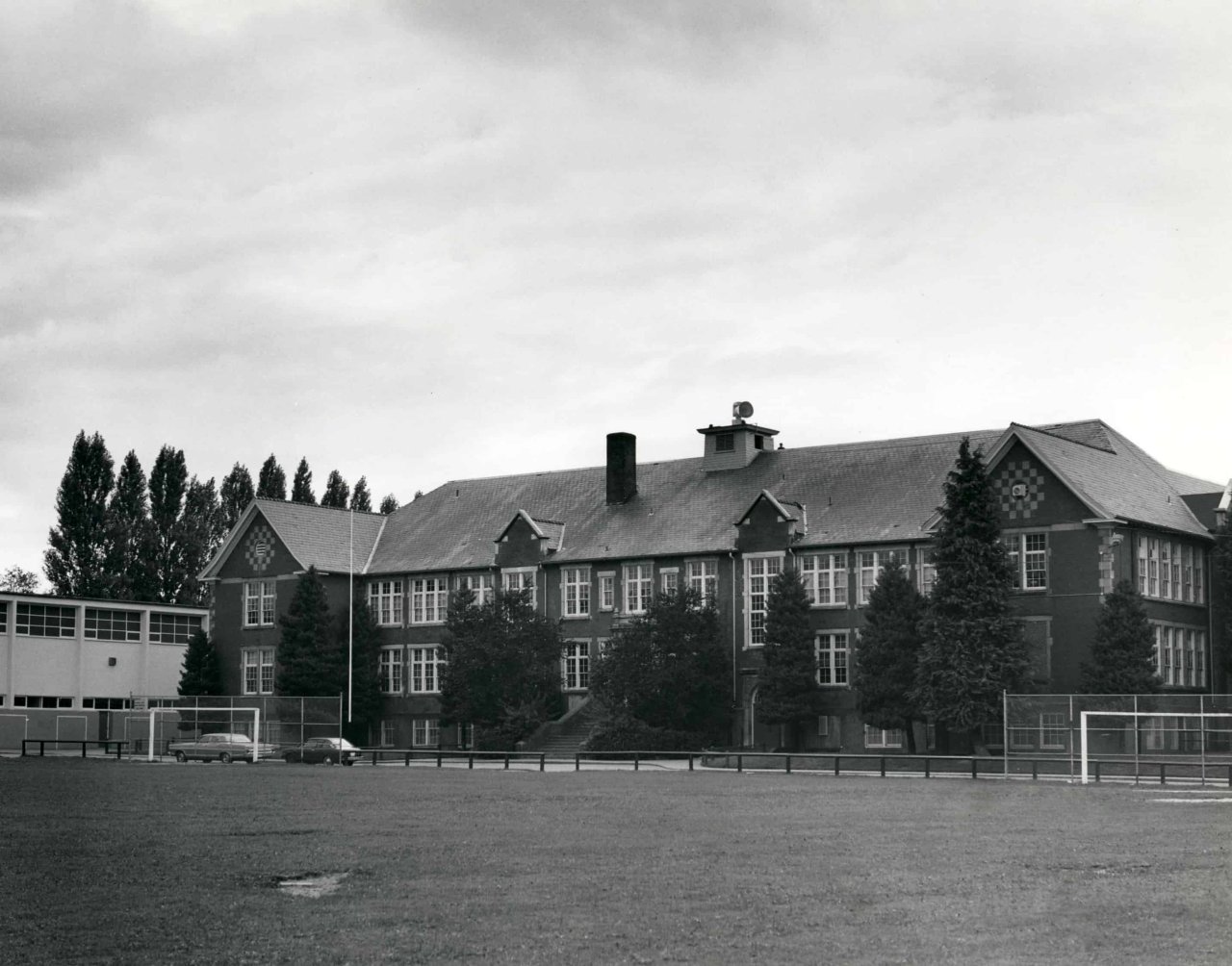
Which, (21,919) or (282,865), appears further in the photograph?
(282,865)

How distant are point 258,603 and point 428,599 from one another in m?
9.29

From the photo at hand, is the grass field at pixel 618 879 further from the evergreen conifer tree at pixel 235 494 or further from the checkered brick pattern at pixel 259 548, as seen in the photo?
the evergreen conifer tree at pixel 235 494

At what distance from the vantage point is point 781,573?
68.4 m

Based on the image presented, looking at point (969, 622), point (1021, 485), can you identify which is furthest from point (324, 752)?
point (1021, 485)

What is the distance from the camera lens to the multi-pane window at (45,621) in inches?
3342

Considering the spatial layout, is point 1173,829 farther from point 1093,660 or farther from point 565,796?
point 1093,660

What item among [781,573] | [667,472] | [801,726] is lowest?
[801,726]

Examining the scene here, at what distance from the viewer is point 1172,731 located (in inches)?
1854

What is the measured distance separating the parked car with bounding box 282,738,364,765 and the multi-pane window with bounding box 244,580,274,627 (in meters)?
19.7

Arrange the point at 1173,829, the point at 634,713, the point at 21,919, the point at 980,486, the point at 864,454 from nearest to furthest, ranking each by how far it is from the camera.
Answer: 1. the point at 21,919
2. the point at 1173,829
3. the point at 980,486
4. the point at 634,713
5. the point at 864,454

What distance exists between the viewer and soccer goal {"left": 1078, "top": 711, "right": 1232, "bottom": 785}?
4459 cm

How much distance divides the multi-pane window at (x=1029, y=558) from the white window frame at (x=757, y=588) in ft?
34.1

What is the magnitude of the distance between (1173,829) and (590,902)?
1254 cm

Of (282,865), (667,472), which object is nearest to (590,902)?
(282,865)
